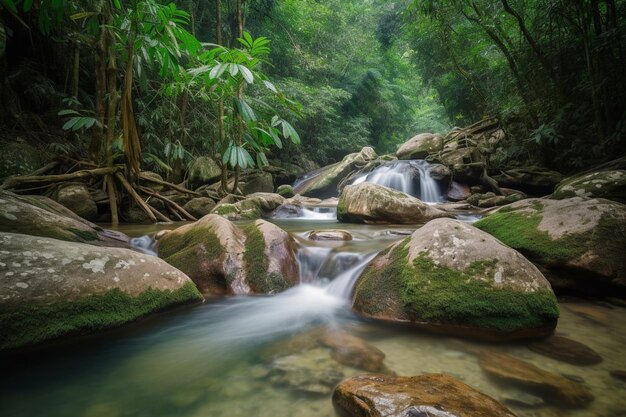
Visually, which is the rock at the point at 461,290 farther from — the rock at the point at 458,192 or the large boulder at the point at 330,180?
the large boulder at the point at 330,180

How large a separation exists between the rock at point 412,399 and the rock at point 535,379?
390 millimetres

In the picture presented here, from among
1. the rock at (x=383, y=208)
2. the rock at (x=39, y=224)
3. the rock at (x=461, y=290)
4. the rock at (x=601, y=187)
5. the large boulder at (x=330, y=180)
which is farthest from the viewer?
the large boulder at (x=330, y=180)

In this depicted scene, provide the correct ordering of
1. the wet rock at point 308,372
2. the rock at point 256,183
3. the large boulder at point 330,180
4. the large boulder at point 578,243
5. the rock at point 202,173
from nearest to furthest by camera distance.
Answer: the wet rock at point 308,372
the large boulder at point 578,243
the rock at point 202,173
the rock at point 256,183
the large boulder at point 330,180

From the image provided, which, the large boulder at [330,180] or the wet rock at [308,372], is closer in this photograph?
the wet rock at [308,372]

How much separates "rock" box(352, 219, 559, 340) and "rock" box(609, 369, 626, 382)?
46cm

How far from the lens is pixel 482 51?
31.1 feet

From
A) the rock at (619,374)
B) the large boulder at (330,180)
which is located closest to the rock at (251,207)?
the large boulder at (330,180)

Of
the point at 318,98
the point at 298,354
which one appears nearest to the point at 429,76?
the point at 318,98

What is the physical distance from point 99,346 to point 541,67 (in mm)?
9345

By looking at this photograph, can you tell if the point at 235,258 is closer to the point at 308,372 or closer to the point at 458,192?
the point at 308,372

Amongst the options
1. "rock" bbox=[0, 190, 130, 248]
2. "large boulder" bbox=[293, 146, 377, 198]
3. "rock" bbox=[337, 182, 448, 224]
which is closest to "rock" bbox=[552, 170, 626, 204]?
"rock" bbox=[337, 182, 448, 224]

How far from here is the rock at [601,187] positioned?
480cm

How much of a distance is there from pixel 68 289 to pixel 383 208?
4.98 metres

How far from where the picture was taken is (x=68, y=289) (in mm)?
2043
